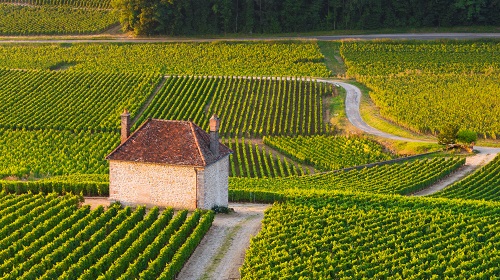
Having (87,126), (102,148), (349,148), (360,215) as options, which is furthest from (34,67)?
(360,215)

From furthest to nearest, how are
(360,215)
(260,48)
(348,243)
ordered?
(260,48)
(360,215)
(348,243)

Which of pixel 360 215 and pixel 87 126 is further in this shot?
pixel 87 126

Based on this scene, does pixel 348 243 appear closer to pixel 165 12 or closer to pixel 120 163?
pixel 120 163

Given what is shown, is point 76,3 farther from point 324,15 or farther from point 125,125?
point 125,125

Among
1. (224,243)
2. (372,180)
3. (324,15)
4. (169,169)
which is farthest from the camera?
(324,15)

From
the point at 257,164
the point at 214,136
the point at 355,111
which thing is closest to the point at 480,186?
the point at 257,164

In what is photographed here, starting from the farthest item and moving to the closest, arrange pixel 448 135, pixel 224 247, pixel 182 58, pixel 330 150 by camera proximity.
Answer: pixel 182 58 < pixel 330 150 < pixel 448 135 < pixel 224 247
